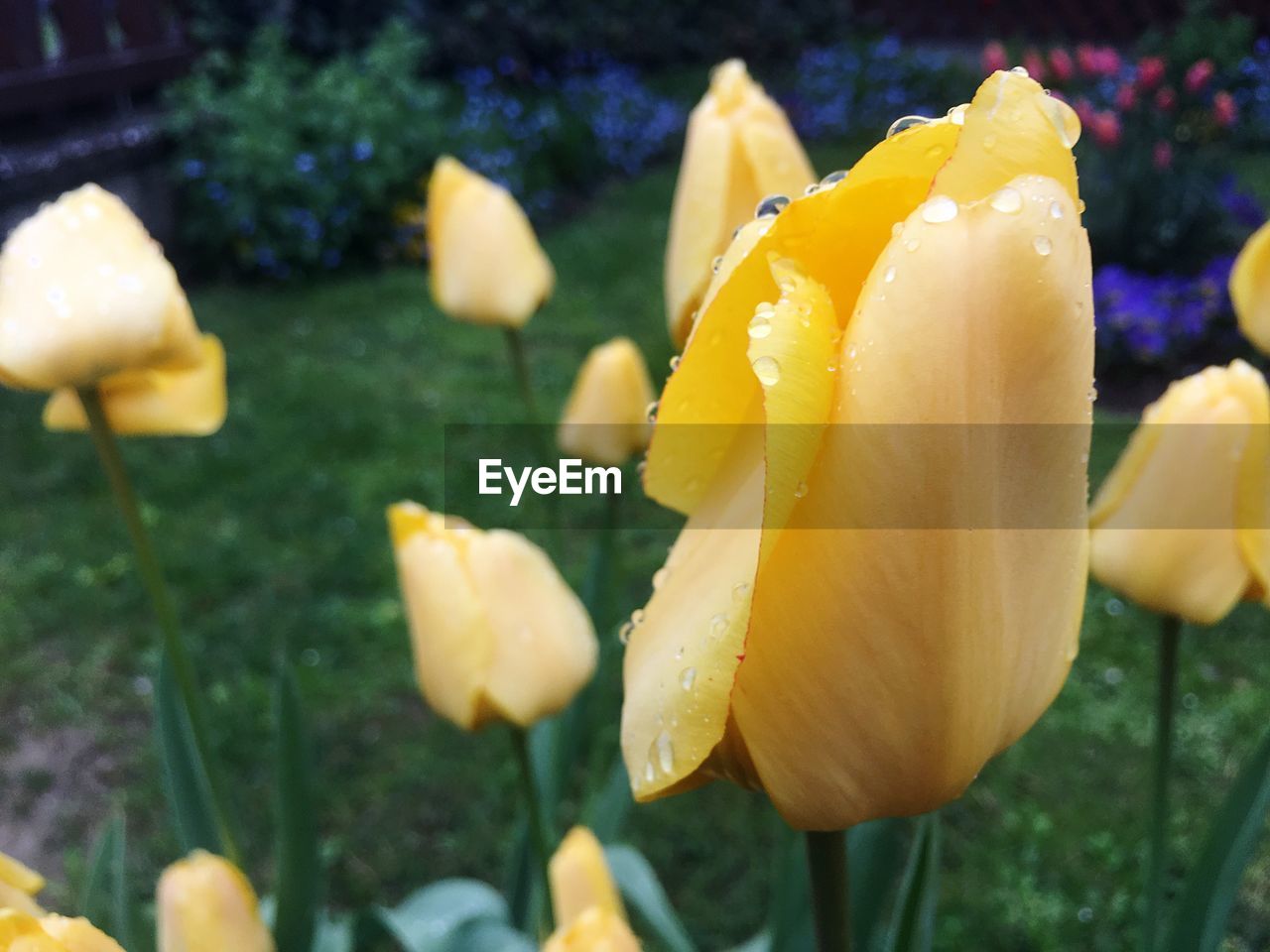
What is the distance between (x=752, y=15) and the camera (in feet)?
29.2

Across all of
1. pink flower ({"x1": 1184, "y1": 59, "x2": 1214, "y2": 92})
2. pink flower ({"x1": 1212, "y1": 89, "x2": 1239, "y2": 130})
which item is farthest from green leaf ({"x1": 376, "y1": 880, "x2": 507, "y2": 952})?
pink flower ({"x1": 1212, "y1": 89, "x2": 1239, "y2": 130})

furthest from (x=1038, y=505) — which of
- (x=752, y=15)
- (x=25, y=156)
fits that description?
(x=752, y=15)

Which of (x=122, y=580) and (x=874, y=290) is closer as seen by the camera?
(x=874, y=290)

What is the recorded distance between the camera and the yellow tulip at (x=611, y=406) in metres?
1.36

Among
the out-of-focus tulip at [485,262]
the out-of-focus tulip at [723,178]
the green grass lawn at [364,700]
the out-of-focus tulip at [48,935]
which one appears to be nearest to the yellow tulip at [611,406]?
the out-of-focus tulip at [485,262]

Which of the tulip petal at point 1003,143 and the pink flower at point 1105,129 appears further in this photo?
the pink flower at point 1105,129

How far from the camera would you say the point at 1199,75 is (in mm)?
4008

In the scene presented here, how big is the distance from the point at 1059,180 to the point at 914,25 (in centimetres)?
971

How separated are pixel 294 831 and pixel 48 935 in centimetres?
63

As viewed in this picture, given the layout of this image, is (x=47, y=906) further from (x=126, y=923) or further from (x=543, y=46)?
(x=543, y=46)

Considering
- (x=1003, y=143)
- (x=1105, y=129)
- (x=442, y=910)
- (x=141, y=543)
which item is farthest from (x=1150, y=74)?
(x=1003, y=143)

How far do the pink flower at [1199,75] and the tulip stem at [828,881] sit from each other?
4273 millimetres

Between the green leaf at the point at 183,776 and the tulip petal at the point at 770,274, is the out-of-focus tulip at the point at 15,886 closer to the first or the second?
the tulip petal at the point at 770,274

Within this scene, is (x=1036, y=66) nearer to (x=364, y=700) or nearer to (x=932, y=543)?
(x=364, y=700)
